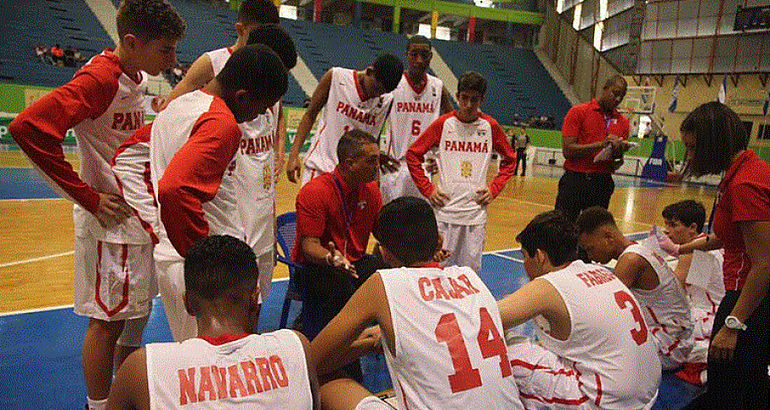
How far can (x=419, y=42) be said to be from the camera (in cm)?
399

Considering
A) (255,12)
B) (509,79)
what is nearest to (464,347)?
(255,12)

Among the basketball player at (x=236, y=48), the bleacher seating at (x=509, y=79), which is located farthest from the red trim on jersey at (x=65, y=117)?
the bleacher seating at (x=509, y=79)

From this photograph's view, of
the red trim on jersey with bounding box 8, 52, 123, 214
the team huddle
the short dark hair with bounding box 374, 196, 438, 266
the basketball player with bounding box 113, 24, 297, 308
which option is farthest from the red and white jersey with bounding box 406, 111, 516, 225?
the red trim on jersey with bounding box 8, 52, 123, 214

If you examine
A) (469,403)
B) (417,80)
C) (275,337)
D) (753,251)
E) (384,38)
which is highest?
(384,38)

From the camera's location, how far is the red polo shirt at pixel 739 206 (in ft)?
7.27

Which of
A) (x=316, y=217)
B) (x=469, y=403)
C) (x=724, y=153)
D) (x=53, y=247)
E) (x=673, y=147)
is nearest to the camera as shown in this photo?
(x=469, y=403)

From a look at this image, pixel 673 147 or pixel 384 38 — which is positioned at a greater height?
pixel 384 38

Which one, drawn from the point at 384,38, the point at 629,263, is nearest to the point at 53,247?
the point at 629,263

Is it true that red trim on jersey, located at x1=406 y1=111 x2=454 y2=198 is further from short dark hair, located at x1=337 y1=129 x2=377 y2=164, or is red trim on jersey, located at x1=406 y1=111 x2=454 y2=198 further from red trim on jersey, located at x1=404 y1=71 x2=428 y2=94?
short dark hair, located at x1=337 y1=129 x2=377 y2=164

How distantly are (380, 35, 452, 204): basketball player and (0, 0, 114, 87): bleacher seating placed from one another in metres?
16.7

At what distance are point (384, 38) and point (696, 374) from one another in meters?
27.2

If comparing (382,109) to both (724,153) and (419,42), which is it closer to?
(419,42)

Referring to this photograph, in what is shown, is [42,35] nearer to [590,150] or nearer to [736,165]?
[590,150]

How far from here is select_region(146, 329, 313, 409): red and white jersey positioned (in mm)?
1402
